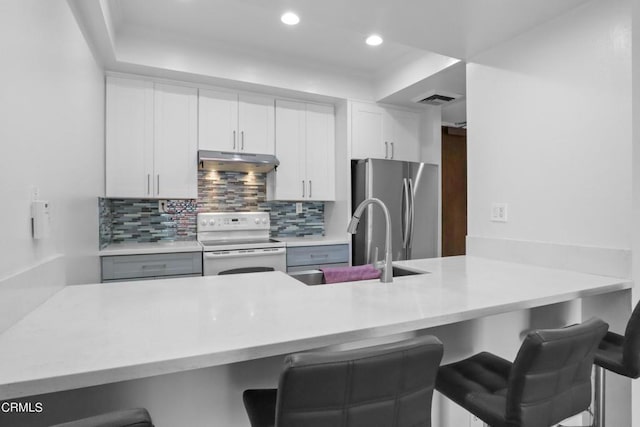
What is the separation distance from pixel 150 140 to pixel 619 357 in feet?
10.8

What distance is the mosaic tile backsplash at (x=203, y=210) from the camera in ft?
10.4

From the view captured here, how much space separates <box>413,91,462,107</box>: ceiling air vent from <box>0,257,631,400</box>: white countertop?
215 cm

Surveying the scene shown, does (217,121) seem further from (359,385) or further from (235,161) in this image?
(359,385)

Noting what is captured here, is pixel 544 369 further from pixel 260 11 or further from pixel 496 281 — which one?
pixel 260 11

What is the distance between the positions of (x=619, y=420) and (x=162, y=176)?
343cm

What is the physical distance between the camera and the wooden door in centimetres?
467

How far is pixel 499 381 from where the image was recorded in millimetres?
1216

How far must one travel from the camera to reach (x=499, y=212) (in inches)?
88.6

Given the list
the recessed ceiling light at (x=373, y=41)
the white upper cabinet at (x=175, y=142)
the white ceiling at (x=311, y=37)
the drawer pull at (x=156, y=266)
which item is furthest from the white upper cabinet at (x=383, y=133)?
the drawer pull at (x=156, y=266)

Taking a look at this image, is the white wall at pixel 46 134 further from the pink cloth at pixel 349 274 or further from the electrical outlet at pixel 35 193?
the pink cloth at pixel 349 274

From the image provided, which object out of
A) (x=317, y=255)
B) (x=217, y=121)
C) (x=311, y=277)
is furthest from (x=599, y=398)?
(x=217, y=121)

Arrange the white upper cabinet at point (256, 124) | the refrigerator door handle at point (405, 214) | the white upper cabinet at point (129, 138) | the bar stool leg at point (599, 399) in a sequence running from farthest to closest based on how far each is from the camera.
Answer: the refrigerator door handle at point (405, 214), the white upper cabinet at point (256, 124), the white upper cabinet at point (129, 138), the bar stool leg at point (599, 399)

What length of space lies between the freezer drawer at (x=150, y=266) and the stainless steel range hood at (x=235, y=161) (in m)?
0.83
